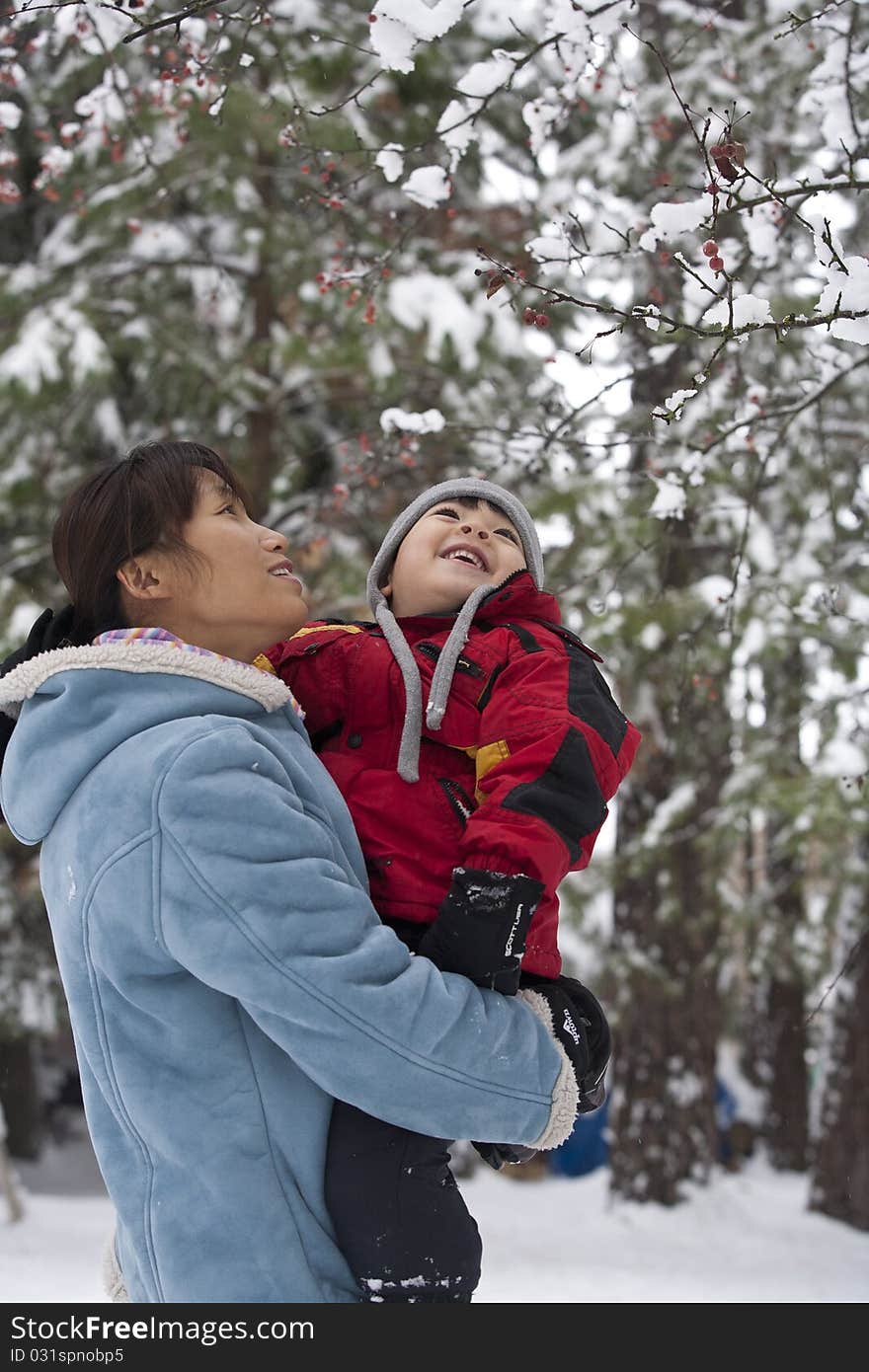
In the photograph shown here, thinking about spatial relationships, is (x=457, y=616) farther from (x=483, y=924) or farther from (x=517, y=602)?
(x=483, y=924)

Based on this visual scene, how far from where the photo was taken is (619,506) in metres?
7.87

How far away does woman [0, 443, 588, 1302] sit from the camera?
1651 mm

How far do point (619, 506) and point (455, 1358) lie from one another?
21.3ft

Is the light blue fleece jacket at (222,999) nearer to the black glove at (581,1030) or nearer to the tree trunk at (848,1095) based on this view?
the black glove at (581,1030)

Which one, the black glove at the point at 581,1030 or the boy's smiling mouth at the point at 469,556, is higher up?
the boy's smiling mouth at the point at 469,556

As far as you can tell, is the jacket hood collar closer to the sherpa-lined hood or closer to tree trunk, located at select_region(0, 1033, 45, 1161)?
the sherpa-lined hood

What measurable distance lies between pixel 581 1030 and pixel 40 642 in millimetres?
995

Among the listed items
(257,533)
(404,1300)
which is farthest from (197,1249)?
(257,533)

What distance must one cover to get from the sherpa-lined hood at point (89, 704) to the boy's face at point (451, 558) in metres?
0.52

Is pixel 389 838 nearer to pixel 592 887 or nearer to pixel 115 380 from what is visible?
pixel 592 887

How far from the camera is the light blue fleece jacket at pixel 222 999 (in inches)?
65.0

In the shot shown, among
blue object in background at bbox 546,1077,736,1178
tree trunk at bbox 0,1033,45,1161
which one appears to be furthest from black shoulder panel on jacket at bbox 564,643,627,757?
blue object in background at bbox 546,1077,736,1178

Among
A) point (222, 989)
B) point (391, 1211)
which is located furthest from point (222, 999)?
point (391, 1211)

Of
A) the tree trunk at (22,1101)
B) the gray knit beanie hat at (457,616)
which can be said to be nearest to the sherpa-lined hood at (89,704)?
the gray knit beanie hat at (457,616)
